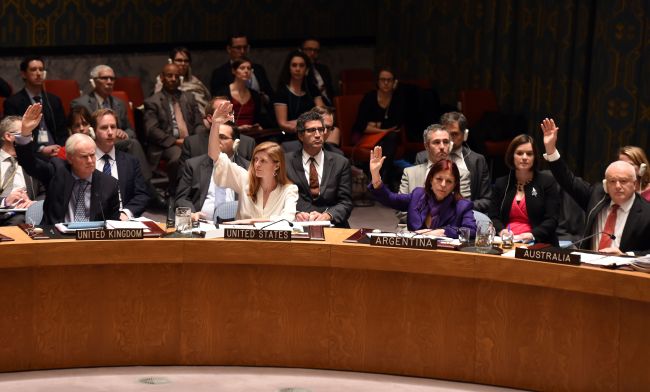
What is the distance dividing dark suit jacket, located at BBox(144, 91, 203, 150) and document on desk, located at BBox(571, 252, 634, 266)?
4.36m

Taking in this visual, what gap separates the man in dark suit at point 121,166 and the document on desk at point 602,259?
9.23 ft

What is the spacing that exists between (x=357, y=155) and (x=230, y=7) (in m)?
2.53

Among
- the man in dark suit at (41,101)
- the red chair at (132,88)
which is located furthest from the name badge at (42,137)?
the red chair at (132,88)

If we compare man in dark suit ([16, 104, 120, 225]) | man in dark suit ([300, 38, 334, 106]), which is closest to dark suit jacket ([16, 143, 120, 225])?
man in dark suit ([16, 104, 120, 225])

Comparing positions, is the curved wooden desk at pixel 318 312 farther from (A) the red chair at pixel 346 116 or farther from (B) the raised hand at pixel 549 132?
(A) the red chair at pixel 346 116

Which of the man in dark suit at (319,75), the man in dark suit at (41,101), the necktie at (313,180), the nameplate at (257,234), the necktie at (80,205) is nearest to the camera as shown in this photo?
the nameplate at (257,234)

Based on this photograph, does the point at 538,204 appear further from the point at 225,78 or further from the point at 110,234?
the point at 225,78

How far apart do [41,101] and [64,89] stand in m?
0.82

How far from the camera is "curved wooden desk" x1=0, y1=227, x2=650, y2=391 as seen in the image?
5.64 metres

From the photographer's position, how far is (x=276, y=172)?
22.0 feet

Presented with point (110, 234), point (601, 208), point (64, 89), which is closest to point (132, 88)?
point (64, 89)

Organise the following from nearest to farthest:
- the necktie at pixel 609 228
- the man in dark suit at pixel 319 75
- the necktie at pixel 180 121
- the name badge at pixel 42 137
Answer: the necktie at pixel 609 228 → the name badge at pixel 42 137 → the necktie at pixel 180 121 → the man in dark suit at pixel 319 75

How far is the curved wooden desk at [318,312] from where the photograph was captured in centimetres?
564

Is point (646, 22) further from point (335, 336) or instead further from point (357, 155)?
point (335, 336)
